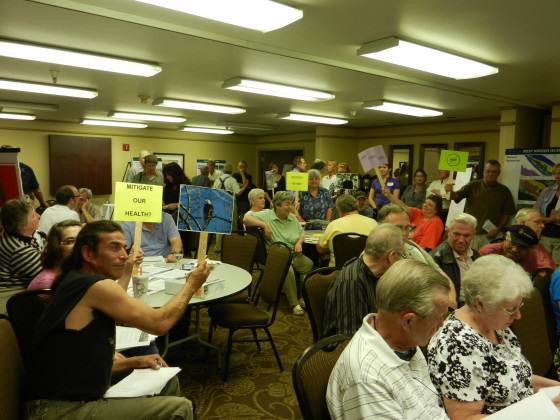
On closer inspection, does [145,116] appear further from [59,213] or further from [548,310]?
[548,310]

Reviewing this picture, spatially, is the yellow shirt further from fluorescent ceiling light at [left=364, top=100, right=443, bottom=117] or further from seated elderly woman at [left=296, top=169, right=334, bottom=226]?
fluorescent ceiling light at [left=364, top=100, right=443, bottom=117]

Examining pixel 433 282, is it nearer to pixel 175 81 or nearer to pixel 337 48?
pixel 337 48

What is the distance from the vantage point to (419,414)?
1.26m

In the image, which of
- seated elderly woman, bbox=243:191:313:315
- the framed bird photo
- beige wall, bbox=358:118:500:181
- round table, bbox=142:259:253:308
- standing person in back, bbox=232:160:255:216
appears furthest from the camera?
beige wall, bbox=358:118:500:181

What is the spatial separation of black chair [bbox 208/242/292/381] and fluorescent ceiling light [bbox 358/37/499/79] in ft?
5.98

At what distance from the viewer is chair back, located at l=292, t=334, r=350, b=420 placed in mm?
1295

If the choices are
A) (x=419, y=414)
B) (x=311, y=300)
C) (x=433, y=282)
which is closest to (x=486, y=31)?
(x=311, y=300)

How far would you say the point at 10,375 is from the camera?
1502 millimetres

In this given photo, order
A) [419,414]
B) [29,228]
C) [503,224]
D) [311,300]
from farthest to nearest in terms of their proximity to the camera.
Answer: [503,224]
[29,228]
[311,300]
[419,414]

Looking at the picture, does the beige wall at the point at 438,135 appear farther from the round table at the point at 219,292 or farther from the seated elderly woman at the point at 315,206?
the round table at the point at 219,292

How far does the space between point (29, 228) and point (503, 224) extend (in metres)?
5.50

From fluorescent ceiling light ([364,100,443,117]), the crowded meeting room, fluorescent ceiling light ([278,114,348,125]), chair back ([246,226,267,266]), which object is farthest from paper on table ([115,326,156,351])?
fluorescent ceiling light ([278,114,348,125])

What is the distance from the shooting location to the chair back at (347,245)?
12.5 ft

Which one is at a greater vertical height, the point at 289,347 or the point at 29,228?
the point at 29,228
